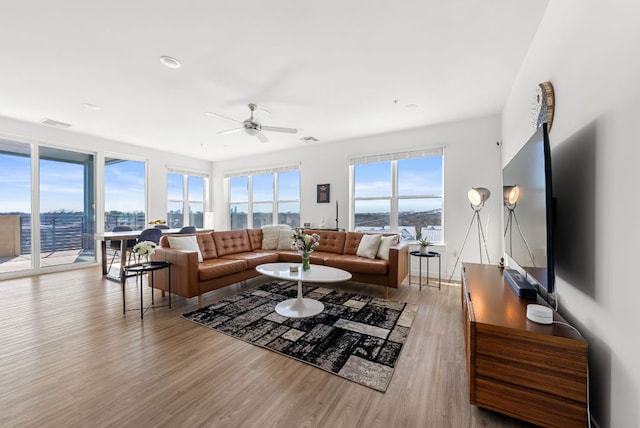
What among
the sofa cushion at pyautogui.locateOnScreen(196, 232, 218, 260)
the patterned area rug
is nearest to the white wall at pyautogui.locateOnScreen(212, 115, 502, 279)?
the patterned area rug

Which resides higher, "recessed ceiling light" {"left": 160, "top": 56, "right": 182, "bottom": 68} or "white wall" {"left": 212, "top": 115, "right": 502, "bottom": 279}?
"recessed ceiling light" {"left": 160, "top": 56, "right": 182, "bottom": 68}

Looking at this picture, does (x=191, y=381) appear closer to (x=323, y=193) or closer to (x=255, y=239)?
(x=255, y=239)

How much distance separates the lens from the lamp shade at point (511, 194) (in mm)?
1998

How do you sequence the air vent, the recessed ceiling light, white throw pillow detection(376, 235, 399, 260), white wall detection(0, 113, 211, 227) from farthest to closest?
white wall detection(0, 113, 211, 227)
the air vent
white throw pillow detection(376, 235, 399, 260)
the recessed ceiling light

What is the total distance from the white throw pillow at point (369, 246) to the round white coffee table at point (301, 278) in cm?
104

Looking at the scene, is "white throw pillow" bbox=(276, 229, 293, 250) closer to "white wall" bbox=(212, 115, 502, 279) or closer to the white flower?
"white wall" bbox=(212, 115, 502, 279)

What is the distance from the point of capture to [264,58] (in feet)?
8.41

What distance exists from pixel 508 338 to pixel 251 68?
317cm

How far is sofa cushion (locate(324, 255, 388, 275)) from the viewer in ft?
11.3

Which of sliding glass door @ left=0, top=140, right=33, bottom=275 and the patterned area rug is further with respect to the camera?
sliding glass door @ left=0, top=140, right=33, bottom=275

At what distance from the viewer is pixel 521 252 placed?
1.94 meters

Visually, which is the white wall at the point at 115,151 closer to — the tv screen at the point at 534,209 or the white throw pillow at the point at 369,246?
the white throw pillow at the point at 369,246

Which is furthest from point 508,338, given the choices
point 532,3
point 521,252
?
point 532,3

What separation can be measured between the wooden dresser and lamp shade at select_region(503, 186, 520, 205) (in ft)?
3.01
